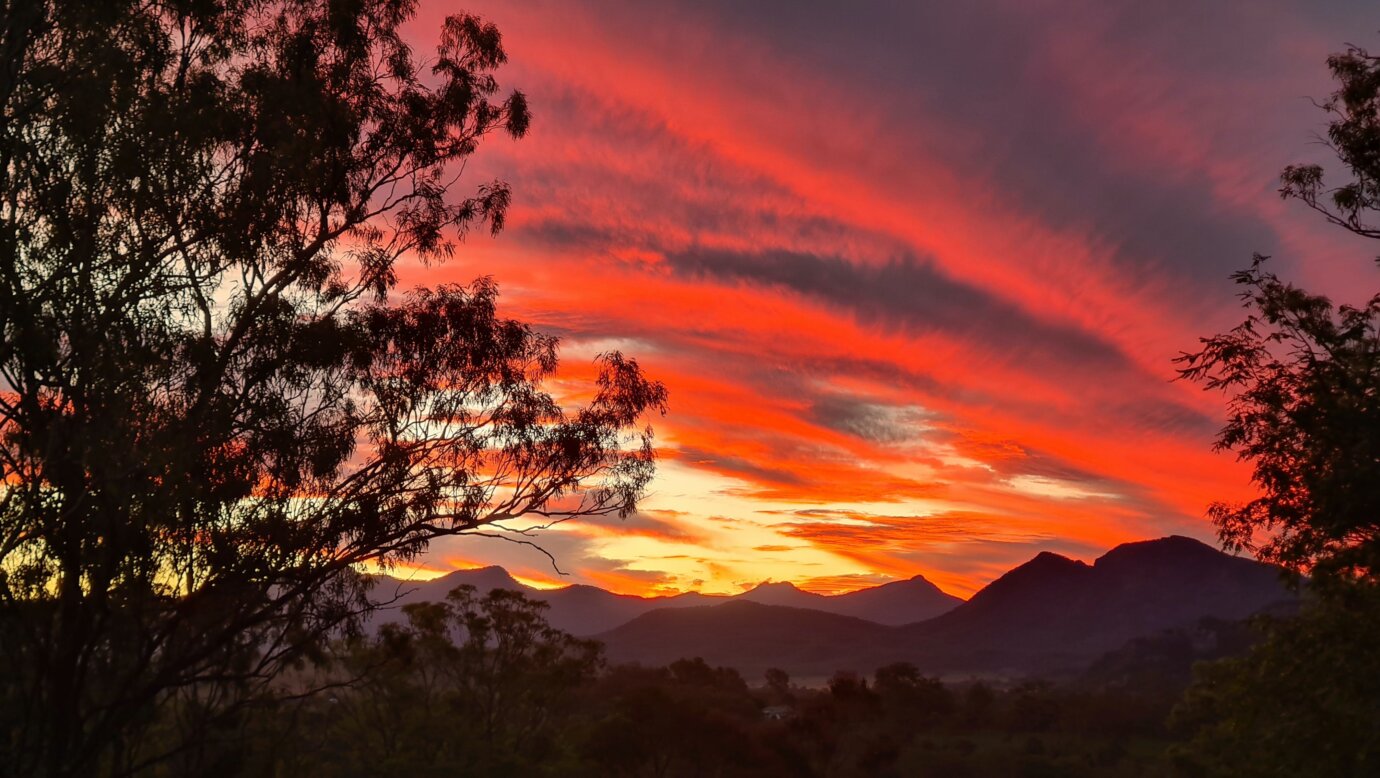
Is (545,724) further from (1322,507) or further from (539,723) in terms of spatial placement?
(1322,507)

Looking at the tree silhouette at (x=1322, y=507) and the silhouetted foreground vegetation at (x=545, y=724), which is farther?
the silhouetted foreground vegetation at (x=545, y=724)

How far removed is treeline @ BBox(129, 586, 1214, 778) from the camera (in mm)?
35594

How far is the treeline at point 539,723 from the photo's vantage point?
35594mm

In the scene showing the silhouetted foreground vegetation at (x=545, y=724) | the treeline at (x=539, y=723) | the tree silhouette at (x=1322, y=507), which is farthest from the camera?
the silhouetted foreground vegetation at (x=545, y=724)

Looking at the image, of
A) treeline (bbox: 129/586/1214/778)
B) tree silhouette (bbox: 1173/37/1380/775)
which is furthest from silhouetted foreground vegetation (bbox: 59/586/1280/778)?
tree silhouette (bbox: 1173/37/1380/775)

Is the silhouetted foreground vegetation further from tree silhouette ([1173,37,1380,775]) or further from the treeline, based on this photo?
tree silhouette ([1173,37,1380,775])

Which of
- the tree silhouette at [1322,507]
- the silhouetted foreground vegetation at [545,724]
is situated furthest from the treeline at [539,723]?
the tree silhouette at [1322,507]

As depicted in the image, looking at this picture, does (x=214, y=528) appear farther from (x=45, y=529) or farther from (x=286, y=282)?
(x=286, y=282)

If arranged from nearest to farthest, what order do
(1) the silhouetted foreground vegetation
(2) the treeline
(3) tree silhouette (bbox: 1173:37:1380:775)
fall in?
(3) tree silhouette (bbox: 1173:37:1380:775) → (2) the treeline → (1) the silhouetted foreground vegetation

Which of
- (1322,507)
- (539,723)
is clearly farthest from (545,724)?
(1322,507)

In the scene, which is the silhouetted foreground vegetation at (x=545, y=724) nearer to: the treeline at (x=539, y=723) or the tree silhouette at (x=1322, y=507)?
the treeline at (x=539, y=723)

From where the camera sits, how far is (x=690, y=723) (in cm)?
6456

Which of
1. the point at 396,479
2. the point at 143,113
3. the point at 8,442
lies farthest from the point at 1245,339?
the point at 8,442

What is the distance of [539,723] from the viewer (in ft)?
174
